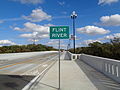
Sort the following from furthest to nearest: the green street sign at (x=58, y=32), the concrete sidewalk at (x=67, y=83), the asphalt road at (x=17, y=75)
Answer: the asphalt road at (x=17, y=75)
the concrete sidewalk at (x=67, y=83)
the green street sign at (x=58, y=32)

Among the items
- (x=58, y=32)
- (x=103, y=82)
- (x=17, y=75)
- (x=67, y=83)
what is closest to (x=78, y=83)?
(x=67, y=83)

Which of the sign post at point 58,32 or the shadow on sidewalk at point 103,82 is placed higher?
the sign post at point 58,32

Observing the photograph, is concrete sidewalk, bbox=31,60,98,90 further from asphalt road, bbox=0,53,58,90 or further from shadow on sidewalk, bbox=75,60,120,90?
asphalt road, bbox=0,53,58,90

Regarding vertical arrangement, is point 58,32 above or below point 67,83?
above

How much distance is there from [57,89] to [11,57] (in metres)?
23.3

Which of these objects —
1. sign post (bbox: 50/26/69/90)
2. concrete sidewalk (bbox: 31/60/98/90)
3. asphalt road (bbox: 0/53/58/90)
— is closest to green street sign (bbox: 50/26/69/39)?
sign post (bbox: 50/26/69/90)

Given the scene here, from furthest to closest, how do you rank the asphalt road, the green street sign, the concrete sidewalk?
the asphalt road, the concrete sidewalk, the green street sign

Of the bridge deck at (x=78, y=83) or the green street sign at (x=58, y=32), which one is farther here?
the bridge deck at (x=78, y=83)

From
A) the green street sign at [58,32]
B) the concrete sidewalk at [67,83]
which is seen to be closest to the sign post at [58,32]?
the green street sign at [58,32]

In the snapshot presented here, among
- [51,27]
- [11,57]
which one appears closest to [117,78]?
[51,27]

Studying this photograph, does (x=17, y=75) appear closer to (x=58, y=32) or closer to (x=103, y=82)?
(x=58, y=32)

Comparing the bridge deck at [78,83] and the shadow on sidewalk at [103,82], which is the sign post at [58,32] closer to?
the bridge deck at [78,83]

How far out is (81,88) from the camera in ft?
18.7

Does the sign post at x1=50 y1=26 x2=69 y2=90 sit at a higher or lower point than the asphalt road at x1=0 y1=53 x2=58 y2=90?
higher
